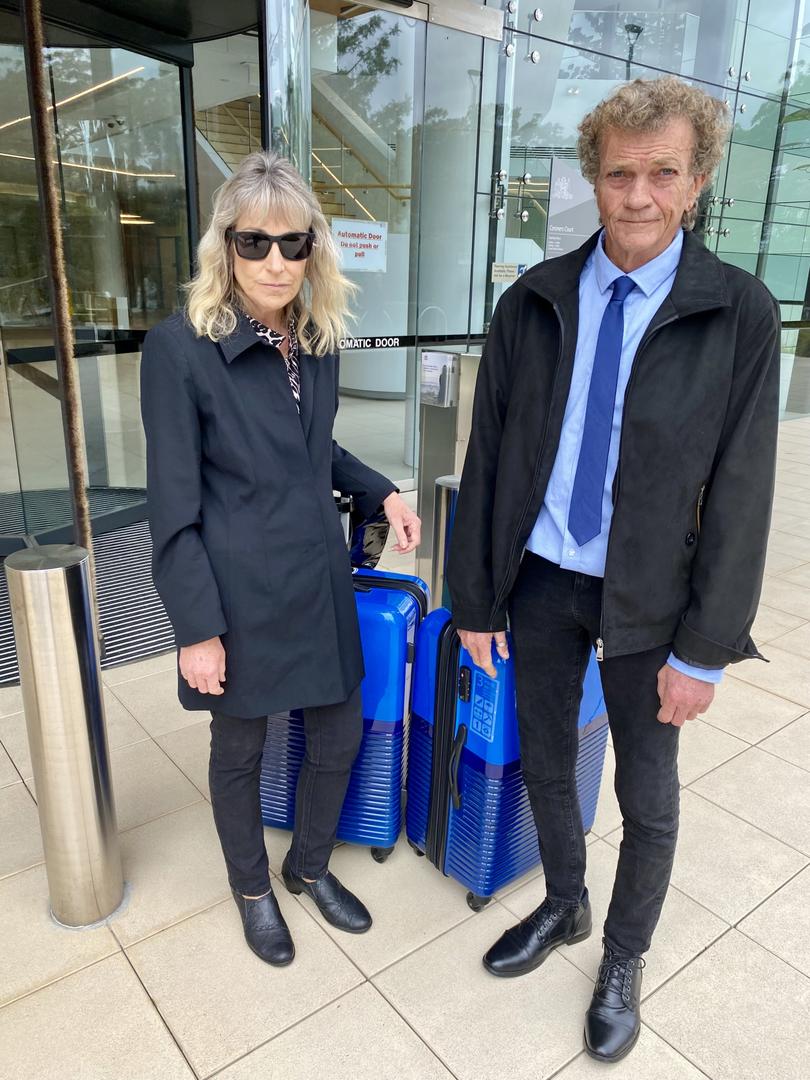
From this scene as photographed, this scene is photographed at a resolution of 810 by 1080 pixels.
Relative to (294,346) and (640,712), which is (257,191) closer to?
(294,346)

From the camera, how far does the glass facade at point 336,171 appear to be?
454 cm

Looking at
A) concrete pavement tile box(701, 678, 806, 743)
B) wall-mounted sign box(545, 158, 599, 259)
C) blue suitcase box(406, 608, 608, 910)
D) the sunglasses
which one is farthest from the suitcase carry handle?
wall-mounted sign box(545, 158, 599, 259)

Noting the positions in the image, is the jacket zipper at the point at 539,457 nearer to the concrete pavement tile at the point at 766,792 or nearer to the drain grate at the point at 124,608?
the concrete pavement tile at the point at 766,792

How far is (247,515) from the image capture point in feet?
5.17

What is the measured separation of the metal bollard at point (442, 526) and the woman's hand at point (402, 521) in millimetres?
389

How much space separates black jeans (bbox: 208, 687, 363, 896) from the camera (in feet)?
5.74

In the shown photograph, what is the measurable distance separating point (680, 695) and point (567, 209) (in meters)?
5.87

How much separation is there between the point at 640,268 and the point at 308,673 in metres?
1.05

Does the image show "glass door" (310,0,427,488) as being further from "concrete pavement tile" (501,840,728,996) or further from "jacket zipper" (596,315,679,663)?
"jacket zipper" (596,315,679,663)

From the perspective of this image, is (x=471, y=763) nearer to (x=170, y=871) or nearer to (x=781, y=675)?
(x=170, y=871)

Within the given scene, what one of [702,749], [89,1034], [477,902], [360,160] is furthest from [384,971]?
[360,160]

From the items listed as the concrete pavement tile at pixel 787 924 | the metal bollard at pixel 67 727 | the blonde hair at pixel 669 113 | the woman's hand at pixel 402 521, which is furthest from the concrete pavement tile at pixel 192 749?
the blonde hair at pixel 669 113

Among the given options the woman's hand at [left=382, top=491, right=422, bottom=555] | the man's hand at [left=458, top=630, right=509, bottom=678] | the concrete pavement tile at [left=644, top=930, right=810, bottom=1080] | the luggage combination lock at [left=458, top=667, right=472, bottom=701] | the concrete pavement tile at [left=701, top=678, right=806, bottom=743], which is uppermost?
the woman's hand at [left=382, top=491, right=422, bottom=555]

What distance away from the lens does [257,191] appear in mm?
1506
